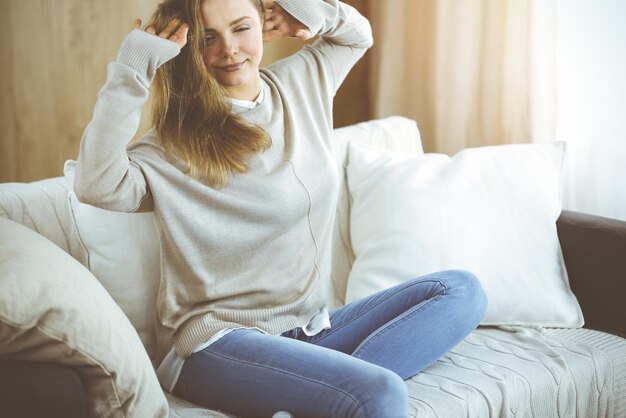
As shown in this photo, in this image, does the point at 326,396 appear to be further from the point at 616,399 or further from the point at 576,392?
the point at 616,399

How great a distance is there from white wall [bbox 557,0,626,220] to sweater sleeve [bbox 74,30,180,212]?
1233 millimetres

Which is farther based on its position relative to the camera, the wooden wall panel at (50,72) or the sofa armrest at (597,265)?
the wooden wall panel at (50,72)

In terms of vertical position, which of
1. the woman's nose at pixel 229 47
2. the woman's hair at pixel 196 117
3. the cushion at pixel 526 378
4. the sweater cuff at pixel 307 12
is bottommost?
the cushion at pixel 526 378

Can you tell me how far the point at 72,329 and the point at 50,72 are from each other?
1124 mm

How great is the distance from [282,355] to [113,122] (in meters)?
0.50

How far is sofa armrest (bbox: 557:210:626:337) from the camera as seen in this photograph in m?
1.77

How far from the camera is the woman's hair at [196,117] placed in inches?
57.4

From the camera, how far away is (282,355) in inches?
52.9

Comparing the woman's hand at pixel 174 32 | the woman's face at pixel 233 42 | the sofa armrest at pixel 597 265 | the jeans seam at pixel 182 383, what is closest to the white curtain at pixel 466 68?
the sofa armrest at pixel 597 265

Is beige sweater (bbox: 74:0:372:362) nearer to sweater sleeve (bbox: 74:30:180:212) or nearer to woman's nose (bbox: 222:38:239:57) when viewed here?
sweater sleeve (bbox: 74:30:180:212)

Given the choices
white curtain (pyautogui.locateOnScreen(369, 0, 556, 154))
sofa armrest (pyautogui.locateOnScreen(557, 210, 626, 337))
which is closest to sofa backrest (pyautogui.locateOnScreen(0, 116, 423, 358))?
sofa armrest (pyautogui.locateOnScreen(557, 210, 626, 337))

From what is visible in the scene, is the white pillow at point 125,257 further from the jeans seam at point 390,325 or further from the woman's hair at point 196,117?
the jeans seam at point 390,325

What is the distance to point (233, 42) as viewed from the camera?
1.50 m

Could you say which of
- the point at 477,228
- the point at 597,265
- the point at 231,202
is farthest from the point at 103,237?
the point at 597,265
